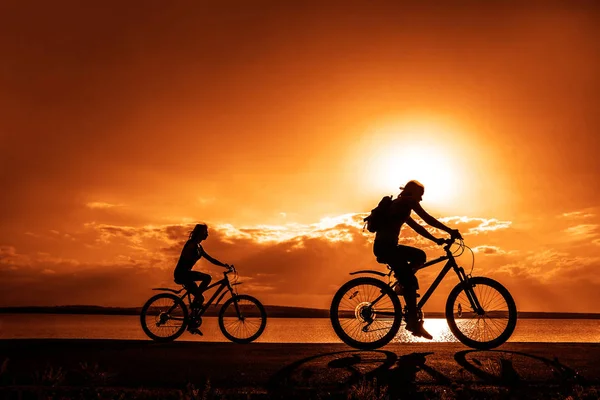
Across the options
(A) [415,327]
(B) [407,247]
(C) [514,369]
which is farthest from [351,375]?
(B) [407,247]

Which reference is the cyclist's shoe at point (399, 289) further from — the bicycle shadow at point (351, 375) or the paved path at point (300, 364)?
the bicycle shadow at point (351, 375)

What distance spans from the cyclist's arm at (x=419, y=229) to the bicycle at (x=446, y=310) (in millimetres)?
340

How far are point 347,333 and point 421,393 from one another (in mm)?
3620

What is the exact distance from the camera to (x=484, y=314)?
1084 cm

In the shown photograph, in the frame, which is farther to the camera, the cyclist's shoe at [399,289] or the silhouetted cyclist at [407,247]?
the cyclist's shoe at [399,289]

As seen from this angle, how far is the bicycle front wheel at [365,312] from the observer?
1096cm

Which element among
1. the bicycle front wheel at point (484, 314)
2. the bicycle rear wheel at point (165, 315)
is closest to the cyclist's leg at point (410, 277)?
the bicycle front wheel at point (484, 314)

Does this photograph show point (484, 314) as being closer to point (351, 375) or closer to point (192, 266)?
point (351, 375)

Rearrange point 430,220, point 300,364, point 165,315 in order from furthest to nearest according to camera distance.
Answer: point 165,315 → point 430,220 → point 300,364

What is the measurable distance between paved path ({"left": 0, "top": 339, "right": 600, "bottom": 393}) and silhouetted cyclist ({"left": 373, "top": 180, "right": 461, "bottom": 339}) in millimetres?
713

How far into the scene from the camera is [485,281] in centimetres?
1108

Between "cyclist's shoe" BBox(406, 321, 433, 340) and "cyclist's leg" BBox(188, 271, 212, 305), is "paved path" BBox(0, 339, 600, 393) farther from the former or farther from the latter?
"cyclist's leg" BBox(188, 271, 212, 305)

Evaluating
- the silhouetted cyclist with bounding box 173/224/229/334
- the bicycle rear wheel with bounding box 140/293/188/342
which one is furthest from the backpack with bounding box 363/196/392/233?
the bicycle rear wheel with bounding box 140/293/188/342

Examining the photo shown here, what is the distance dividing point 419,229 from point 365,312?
1.77 meters
